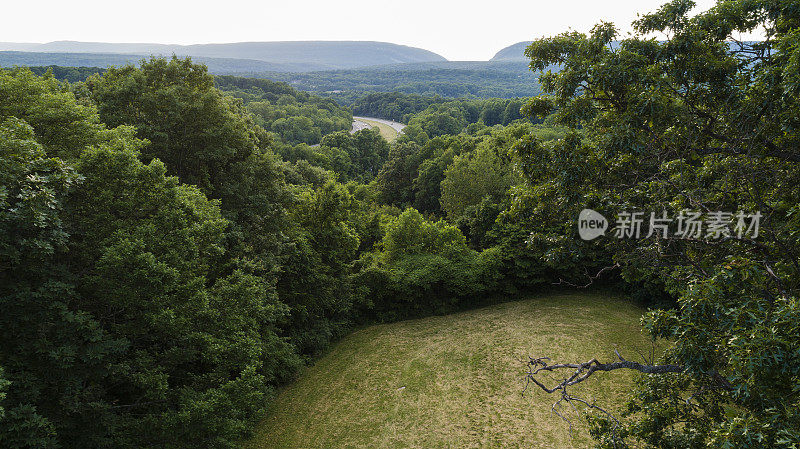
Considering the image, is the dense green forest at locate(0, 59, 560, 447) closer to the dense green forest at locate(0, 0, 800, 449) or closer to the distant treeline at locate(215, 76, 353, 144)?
the dense green forest at locate(0, 0, 800, 449)

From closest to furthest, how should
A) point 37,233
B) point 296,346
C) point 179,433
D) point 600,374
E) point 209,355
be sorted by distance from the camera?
point 37,233 < point 179,433 < point 209,355 < point 600,374 < point 296,346

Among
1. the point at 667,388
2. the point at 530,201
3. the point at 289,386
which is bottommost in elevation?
the point at 289,386

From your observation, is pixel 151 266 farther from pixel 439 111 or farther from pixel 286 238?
pixel 439 111

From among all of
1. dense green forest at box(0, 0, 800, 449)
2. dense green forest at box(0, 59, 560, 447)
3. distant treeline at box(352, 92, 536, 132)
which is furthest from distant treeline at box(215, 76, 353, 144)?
dense green forest at box(0, 0, 800, 449)

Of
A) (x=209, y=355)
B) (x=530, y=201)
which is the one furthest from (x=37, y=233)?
(x=530, y=201)

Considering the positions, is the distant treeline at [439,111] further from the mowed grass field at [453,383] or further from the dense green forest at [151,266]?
the dense green forest at [151,266]

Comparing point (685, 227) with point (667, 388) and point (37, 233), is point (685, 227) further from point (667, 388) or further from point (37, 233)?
point (37, 233)
